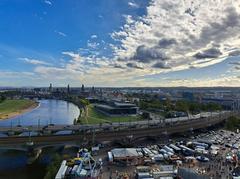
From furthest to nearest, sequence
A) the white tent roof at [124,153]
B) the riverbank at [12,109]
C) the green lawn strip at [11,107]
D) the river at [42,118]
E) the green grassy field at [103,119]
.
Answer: the green lawn strip at [11,107] < the riverbank at [12,109] < the river at [42,118] < the green grassy field at [103,119] < the white tent roof at [124,153]

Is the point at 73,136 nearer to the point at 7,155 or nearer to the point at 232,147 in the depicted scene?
the point at 7,155

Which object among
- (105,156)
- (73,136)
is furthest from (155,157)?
(73,136)

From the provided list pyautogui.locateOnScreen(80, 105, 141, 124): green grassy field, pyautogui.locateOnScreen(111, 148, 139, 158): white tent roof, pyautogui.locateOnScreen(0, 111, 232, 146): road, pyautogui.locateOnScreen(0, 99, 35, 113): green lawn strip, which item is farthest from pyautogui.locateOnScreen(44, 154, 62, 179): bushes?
pyautogui.locateOnScreen(0, 99, 35, 113): green lawn strip

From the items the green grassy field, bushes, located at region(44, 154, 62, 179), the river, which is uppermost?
the green grassy field

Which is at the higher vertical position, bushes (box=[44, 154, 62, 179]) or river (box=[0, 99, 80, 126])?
bushes (box=[44, 154, 62, 179])

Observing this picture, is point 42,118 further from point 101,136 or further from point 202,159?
point 202,159

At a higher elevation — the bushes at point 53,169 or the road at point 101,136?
the road at point 101,136

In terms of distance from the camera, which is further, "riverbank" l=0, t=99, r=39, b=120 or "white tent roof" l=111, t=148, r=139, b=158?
"riverbank" l=0, t=99, r=39, b=120

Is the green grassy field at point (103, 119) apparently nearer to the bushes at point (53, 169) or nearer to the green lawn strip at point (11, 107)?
the green lawn strip at point (11, 107)

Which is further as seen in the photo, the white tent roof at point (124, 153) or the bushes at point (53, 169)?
the white tent roof at point (124, 153)

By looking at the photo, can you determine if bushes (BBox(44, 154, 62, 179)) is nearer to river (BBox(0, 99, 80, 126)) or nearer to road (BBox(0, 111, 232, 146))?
road (BBox(0, 111, 232, 146))

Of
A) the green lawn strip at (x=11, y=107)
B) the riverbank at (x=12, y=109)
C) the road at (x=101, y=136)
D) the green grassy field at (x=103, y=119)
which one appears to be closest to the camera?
the road at (x=101, y=136)

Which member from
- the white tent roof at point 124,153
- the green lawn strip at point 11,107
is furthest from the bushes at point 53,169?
the green lawn strip at point 11,107
